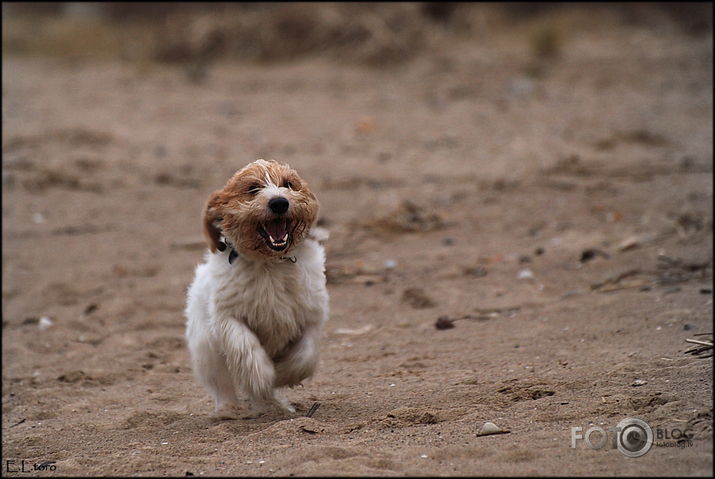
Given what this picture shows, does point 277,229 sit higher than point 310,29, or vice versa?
point 310,29

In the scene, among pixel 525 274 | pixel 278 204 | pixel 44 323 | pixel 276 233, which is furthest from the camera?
pixel 44 323

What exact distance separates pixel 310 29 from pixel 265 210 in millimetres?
12866

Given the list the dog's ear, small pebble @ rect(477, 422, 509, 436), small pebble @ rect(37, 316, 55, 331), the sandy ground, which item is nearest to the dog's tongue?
the dog's ear

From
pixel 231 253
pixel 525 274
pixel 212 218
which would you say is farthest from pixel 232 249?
pixel 525 274

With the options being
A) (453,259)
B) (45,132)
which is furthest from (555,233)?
(45,132)

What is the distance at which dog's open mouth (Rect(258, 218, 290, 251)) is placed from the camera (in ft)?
16.2

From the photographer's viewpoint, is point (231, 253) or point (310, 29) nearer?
point (231, 253)

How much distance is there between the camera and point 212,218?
522 cm

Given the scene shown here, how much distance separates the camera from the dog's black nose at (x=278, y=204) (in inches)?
190

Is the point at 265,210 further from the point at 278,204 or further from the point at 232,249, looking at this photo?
the point at 232,249

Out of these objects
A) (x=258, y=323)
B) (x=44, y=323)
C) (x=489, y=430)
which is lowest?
(x=44, y=323)

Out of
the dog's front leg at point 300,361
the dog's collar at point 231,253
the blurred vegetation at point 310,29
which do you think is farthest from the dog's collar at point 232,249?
the blurred vegetation at point 310,29

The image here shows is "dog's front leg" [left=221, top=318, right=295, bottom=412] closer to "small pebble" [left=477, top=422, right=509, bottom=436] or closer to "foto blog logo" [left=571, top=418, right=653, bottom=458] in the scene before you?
"small pebble" [left=477, top=422, right=509, bottom=436]

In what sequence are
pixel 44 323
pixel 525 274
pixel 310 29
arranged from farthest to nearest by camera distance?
1. pixel 310 29
2. pixel 44 323
3. pixel 525 274
